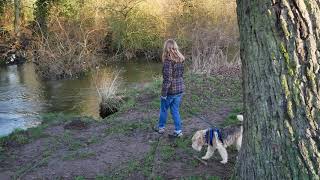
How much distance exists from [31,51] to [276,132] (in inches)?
811

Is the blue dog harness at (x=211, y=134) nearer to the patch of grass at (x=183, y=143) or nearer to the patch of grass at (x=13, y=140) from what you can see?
the patch of grass at (x=183, y=143)

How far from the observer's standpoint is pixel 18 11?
29281 mm

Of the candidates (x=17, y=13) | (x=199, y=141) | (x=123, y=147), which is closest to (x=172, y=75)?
(x=199, y=141)

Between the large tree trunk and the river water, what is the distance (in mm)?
9225

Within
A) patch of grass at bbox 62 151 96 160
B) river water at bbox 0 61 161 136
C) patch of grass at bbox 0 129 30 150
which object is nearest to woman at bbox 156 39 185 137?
patch of grass at bbox 62 151 96 160

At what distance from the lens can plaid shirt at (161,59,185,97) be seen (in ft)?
29.4

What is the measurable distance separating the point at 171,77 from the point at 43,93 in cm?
1080

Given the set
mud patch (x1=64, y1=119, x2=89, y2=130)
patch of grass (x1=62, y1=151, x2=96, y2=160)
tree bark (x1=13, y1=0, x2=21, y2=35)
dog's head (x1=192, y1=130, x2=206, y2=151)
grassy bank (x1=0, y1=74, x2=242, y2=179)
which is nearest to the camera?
grassy bank (x1=0, y1=74, x2=242, y2=179)

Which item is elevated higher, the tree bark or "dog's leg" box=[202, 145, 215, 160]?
the tree bark

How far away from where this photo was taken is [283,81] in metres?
4.80

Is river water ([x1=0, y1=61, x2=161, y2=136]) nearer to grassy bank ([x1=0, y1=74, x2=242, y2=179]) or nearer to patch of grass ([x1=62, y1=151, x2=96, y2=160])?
grassy bank ([x1=0, y1=74, x2=242, y2=179])

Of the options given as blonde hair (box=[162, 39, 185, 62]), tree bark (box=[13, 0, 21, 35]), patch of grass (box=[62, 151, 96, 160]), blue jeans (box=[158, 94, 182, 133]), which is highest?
tree bark (box=[13, 0, 21, 35])

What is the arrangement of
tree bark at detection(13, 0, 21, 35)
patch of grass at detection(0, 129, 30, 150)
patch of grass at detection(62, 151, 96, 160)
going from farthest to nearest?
1. tree bark at detection(13, 0, 21, 35)
2. patch of grass at detection(0, 129, 30, 150)
3. patch of grass at detection(62, 151, 96, 160)

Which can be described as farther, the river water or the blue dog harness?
the river water
